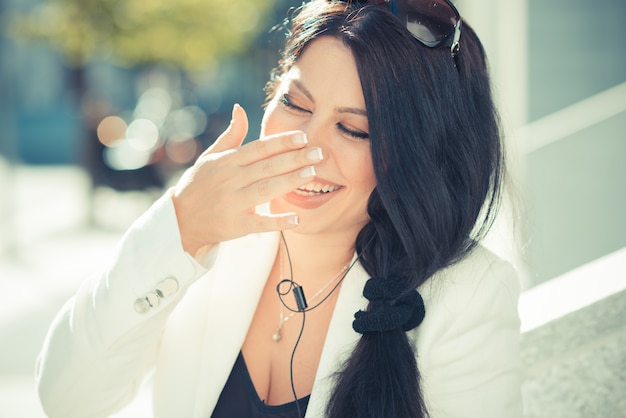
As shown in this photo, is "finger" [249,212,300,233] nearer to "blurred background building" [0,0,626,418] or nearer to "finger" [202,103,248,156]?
"finger" [202,103,248,156]

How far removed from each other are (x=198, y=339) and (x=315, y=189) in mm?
635

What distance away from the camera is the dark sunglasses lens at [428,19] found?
205 cm

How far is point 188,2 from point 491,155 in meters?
13.0

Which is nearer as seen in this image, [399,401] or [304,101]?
[399,401]

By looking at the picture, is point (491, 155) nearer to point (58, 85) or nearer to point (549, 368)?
point (549, 368)

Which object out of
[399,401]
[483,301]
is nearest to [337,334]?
[399,401]

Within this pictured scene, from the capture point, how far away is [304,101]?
7.06 feet

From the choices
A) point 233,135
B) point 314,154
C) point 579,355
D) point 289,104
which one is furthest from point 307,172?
point 579,355

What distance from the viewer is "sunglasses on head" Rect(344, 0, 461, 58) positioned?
2049 millimetres

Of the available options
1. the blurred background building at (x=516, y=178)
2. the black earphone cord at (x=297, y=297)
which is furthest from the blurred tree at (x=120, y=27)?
the black earphone cord at (x=297, y=297)

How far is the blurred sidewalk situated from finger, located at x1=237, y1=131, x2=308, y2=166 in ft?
4.44

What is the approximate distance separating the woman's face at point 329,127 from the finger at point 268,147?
0.91 feet

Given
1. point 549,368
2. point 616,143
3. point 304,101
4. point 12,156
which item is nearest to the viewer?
point 304,101

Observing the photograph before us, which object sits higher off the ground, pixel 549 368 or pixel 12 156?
pixel 12 156
